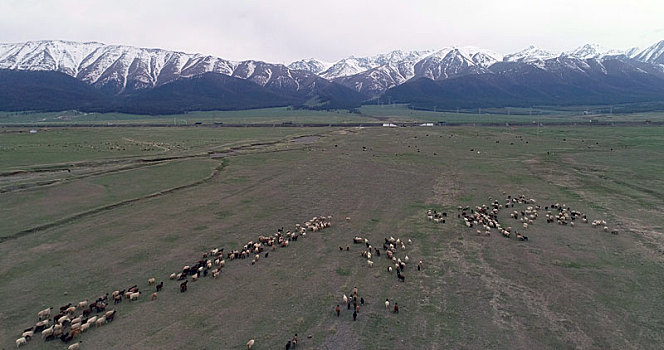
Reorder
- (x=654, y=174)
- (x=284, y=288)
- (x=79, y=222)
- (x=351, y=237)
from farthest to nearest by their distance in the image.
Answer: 1. (x=654, y=174)
2. (x=79, y=222)
3. (x=351, y=237)
4. (x=284, y=288)

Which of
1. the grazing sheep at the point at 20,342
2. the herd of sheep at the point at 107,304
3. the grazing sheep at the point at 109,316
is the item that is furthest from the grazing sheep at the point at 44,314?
the grazing sheep at the point at 109,316

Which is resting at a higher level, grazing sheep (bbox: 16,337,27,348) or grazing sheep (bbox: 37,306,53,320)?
grazing sheep (bbox: 37,306,53,320)

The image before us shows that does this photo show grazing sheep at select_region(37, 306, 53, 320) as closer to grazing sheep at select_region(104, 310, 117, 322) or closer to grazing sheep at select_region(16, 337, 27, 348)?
grazing sheep at select_region(16, 337, 27, 348)

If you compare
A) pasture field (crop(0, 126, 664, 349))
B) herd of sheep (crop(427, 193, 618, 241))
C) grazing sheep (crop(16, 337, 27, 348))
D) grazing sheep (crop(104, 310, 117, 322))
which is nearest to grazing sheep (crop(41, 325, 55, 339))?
pasture field (crop(0, 126, 664, 349))

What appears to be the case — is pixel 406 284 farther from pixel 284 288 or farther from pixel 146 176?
pixel 146 176

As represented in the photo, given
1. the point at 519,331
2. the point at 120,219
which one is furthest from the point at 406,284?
the point at 120,219

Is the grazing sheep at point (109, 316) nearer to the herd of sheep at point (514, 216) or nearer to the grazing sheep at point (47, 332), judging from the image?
the grazing sheep at point (47, 332)
